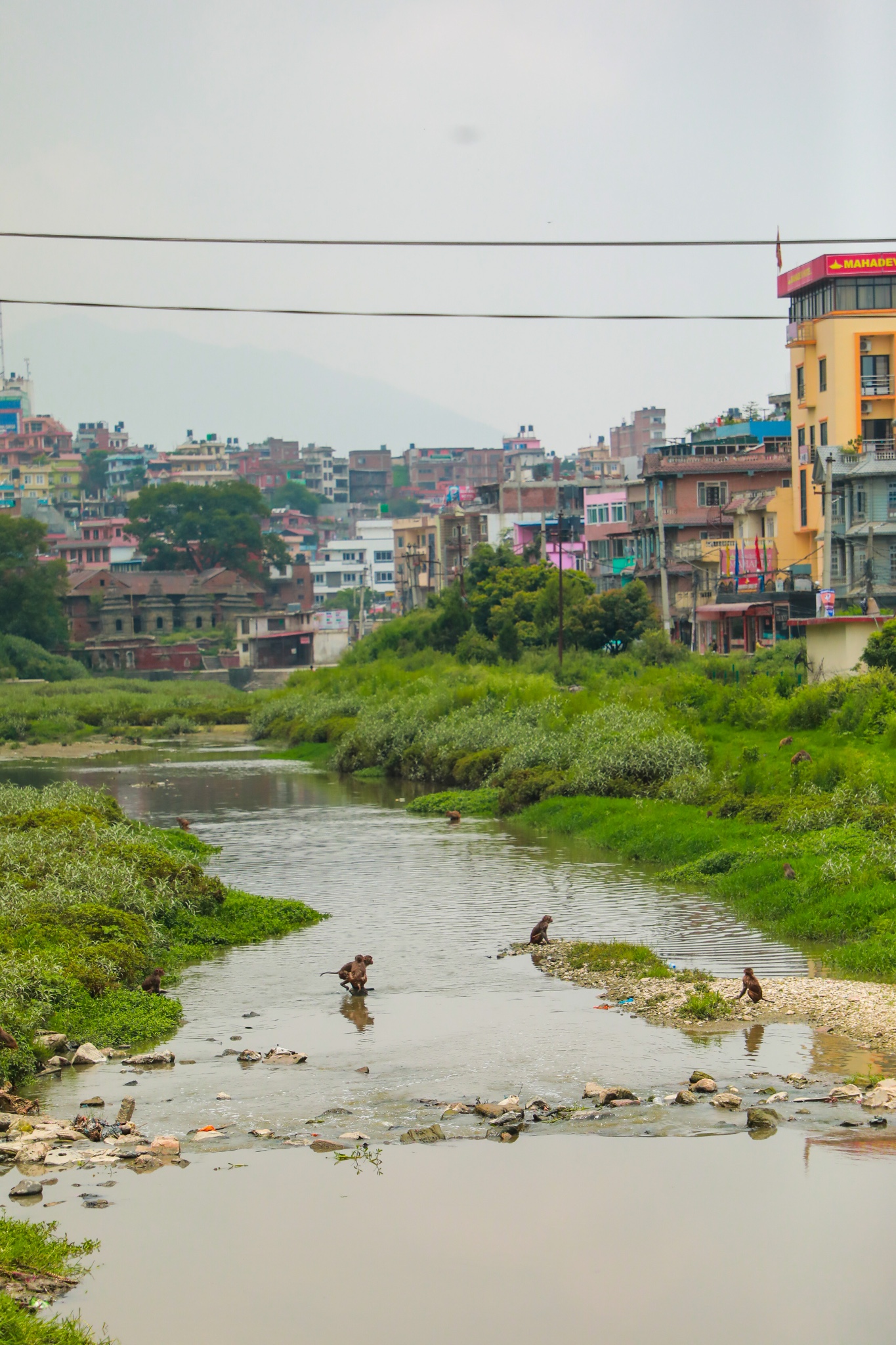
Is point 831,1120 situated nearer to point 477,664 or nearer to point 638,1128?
point 638,1128

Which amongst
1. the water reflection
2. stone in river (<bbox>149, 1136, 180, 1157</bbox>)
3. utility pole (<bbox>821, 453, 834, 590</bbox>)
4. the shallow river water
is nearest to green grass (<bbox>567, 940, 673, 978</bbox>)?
the shallow river water

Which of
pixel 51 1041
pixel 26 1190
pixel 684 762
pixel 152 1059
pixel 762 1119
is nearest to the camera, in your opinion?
pixel 26 1190

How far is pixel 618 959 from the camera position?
19469mm

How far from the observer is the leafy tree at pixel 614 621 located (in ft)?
189

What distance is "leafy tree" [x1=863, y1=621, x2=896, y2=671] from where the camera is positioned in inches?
1346

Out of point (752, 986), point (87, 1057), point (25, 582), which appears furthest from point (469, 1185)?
point (25, 582)

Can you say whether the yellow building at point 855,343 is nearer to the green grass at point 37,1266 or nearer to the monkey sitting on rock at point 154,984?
the monkey sitting on rock at point 154,984

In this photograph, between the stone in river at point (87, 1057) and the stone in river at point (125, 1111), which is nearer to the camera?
the stone in river at point (125, 1111)

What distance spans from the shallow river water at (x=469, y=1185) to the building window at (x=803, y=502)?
127ft

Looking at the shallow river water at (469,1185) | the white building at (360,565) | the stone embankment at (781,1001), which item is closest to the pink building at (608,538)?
the white building at (360,565)

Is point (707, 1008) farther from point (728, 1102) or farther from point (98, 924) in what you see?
point (98, 924)

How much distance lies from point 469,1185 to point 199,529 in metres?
112

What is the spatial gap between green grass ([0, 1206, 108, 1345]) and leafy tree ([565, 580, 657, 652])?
4738cm

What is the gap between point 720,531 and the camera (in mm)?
67875
